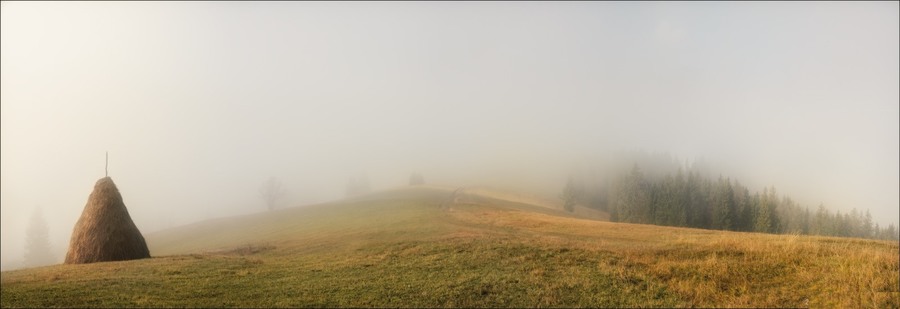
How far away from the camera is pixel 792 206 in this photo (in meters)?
76.3

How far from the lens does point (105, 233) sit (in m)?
29.5

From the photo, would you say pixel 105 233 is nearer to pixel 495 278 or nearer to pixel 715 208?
pixel 495 278

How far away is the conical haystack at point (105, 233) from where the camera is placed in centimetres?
2900

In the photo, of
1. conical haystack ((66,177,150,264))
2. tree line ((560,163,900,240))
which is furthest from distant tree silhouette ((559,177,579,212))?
conical haystack ((66,177,150,264))

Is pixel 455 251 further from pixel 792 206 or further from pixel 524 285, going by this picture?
pixel 792 206

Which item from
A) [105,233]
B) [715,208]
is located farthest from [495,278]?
[715,208]

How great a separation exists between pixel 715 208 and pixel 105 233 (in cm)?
7710

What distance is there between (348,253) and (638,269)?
18017mm

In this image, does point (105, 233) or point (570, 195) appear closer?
point (105, 233)

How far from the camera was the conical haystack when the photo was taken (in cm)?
2900

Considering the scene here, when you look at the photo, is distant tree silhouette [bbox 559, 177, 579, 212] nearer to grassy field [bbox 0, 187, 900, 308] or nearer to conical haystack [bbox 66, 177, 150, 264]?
grassy field [bbox 0, 187, 900, 308]

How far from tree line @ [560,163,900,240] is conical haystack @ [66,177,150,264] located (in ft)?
231

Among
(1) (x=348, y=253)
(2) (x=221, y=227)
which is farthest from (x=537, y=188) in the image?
(1) (x=348, y=253)

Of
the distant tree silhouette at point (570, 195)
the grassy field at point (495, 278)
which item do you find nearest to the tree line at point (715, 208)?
the distant tree silhouette at point (570, 195)
